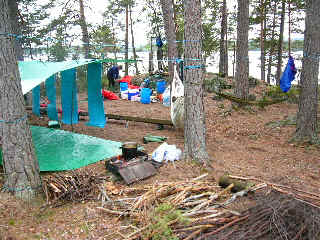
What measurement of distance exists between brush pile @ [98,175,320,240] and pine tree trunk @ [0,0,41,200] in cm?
98

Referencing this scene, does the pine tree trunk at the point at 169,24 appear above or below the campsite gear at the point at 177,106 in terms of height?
above

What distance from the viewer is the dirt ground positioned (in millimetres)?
2742

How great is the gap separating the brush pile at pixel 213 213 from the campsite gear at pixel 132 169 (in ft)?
Answer: 1.26

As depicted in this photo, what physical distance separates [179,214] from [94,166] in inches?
81.2

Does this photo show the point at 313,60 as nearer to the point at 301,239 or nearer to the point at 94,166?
the point at 301,239

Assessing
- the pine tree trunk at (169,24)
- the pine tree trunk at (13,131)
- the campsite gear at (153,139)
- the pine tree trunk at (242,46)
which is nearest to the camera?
the pine tree trunk at (13,131)

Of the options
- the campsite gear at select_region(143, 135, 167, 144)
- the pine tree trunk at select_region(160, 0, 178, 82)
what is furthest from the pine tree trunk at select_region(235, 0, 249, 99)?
the campsite gear at select_region(143, 135, 167, 144)

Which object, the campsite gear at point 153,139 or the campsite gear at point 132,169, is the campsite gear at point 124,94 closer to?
the campsite gear at point 153,139

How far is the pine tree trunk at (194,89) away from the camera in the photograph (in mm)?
3893

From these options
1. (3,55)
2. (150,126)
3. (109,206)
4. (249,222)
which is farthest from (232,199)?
(150,126)

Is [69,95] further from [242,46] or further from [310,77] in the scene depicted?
[310,77]

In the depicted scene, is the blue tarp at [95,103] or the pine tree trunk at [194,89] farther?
the blue tarp at [95,103]

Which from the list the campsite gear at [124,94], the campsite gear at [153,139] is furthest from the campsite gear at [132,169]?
the campsite gear at [124,94]

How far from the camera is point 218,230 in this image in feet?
7.63
